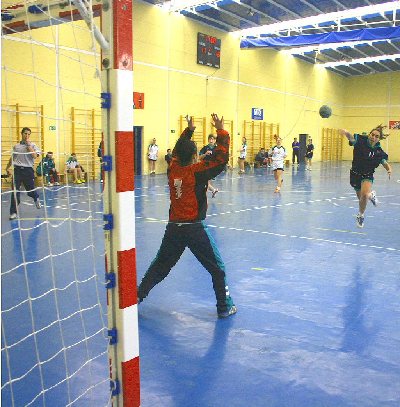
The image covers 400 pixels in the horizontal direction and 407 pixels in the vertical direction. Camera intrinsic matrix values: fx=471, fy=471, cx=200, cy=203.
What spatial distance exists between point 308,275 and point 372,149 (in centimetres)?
378

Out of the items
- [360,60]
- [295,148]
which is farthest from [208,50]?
[360,60]

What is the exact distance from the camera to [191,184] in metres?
4.25

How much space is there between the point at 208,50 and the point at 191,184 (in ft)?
69.8

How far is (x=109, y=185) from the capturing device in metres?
2.43

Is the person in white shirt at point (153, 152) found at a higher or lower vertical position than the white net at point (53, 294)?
higher

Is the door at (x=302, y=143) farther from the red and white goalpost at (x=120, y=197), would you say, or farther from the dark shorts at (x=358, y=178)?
the red and white goalpost at (x=120, y=197)

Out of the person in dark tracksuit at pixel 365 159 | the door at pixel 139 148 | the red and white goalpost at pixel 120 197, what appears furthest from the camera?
the door at pixel 139 148

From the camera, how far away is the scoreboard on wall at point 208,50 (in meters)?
23.6

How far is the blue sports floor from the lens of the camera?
10.2ft

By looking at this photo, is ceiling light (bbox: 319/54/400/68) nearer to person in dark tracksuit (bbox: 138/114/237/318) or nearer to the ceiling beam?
the ceiling beam

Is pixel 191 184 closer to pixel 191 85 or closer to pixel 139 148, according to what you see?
pixel 139 148

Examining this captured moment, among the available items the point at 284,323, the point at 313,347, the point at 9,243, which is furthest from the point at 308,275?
the point at 9,243

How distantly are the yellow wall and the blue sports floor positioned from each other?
603 cm

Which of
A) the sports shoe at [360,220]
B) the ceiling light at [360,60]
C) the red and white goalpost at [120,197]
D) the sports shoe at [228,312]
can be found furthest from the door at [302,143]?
the red and white goalpost at [120,197]
